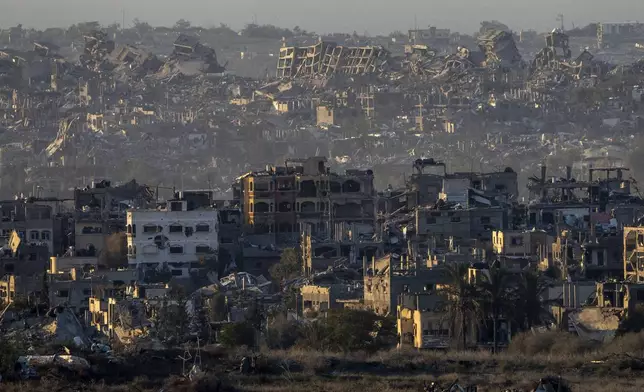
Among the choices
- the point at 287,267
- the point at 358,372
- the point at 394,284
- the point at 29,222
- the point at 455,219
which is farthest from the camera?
the point at 29,222

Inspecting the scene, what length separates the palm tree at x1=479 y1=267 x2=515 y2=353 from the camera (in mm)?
36844

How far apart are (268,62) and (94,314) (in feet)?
438

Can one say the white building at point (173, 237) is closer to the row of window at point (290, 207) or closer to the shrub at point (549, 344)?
the row of window at point (290, 207)

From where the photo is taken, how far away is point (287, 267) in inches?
2066

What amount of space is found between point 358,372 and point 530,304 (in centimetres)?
795

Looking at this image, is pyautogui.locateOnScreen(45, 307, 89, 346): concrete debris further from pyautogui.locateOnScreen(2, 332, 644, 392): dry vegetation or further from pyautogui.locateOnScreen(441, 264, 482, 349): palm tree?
pyautogui.locateOnScreen(441, 264, 482, 349): palm tree

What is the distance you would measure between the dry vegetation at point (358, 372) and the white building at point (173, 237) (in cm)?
2400

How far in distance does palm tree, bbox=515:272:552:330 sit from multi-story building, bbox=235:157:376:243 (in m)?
22.6

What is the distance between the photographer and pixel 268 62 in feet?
579

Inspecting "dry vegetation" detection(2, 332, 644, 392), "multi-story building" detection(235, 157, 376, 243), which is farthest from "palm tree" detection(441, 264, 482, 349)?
"multi-story building" detection(235, 157, 376, 243)

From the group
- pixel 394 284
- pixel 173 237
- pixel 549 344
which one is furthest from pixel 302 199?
pixel 549 344

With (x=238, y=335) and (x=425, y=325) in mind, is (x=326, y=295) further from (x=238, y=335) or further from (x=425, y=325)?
(x=238, y=335)

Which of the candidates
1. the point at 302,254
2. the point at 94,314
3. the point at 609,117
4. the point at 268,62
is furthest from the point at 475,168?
the point at 268,62

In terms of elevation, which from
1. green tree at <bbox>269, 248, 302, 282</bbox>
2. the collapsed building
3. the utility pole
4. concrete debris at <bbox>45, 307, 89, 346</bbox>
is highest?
the collapsed building
